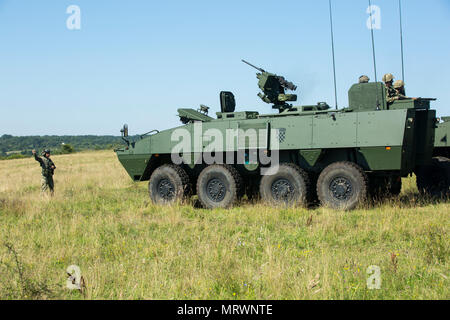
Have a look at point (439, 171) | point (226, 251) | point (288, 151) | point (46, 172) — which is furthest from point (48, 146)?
point (226, 251)

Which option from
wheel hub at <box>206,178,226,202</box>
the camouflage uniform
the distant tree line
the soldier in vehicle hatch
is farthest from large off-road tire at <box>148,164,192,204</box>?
the distant tree line

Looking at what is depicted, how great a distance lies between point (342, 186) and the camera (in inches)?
357

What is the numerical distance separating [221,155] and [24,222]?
4.35 meters

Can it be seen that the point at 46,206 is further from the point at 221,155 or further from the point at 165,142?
the point at 221,155

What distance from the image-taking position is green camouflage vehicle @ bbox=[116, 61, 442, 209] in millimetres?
8891

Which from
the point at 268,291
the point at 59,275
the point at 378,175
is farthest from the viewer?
the point at 378,175

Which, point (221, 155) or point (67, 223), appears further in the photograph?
point (221, 155)

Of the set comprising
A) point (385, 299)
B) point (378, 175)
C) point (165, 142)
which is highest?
point (165, 142)

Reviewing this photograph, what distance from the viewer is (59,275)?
5.56 m

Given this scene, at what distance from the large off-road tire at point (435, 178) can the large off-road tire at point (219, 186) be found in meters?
4.43

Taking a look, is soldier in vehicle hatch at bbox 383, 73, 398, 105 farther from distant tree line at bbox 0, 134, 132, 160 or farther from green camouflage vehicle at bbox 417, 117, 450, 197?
distant tree line at bbox 0, 134, 132, 160

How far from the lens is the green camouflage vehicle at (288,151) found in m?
8.89
